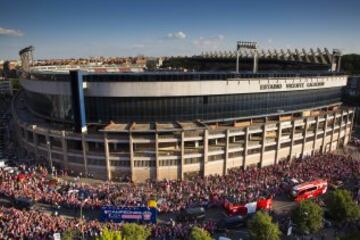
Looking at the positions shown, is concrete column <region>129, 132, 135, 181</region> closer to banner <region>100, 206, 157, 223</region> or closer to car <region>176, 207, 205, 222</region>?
banner <region>100, 206, 157, 223</region>

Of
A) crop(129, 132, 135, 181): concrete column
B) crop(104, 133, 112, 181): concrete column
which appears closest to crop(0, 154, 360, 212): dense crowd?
crop(129, 132, 135, 181): concrete column

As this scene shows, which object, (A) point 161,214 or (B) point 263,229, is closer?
(B) point 263,229

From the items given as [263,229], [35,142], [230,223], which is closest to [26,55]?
[35,142]

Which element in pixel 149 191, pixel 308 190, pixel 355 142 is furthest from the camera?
pixel 355 142

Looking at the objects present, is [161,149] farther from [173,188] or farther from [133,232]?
[133,232]

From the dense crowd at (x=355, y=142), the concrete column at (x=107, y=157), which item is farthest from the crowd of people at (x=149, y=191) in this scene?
the dense crowd at (x=355, y=142)

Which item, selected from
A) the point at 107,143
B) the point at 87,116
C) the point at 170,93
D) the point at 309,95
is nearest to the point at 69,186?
the point at 107,143

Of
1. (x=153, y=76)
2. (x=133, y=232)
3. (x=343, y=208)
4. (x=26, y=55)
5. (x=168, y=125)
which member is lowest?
(x=343, y=208)
